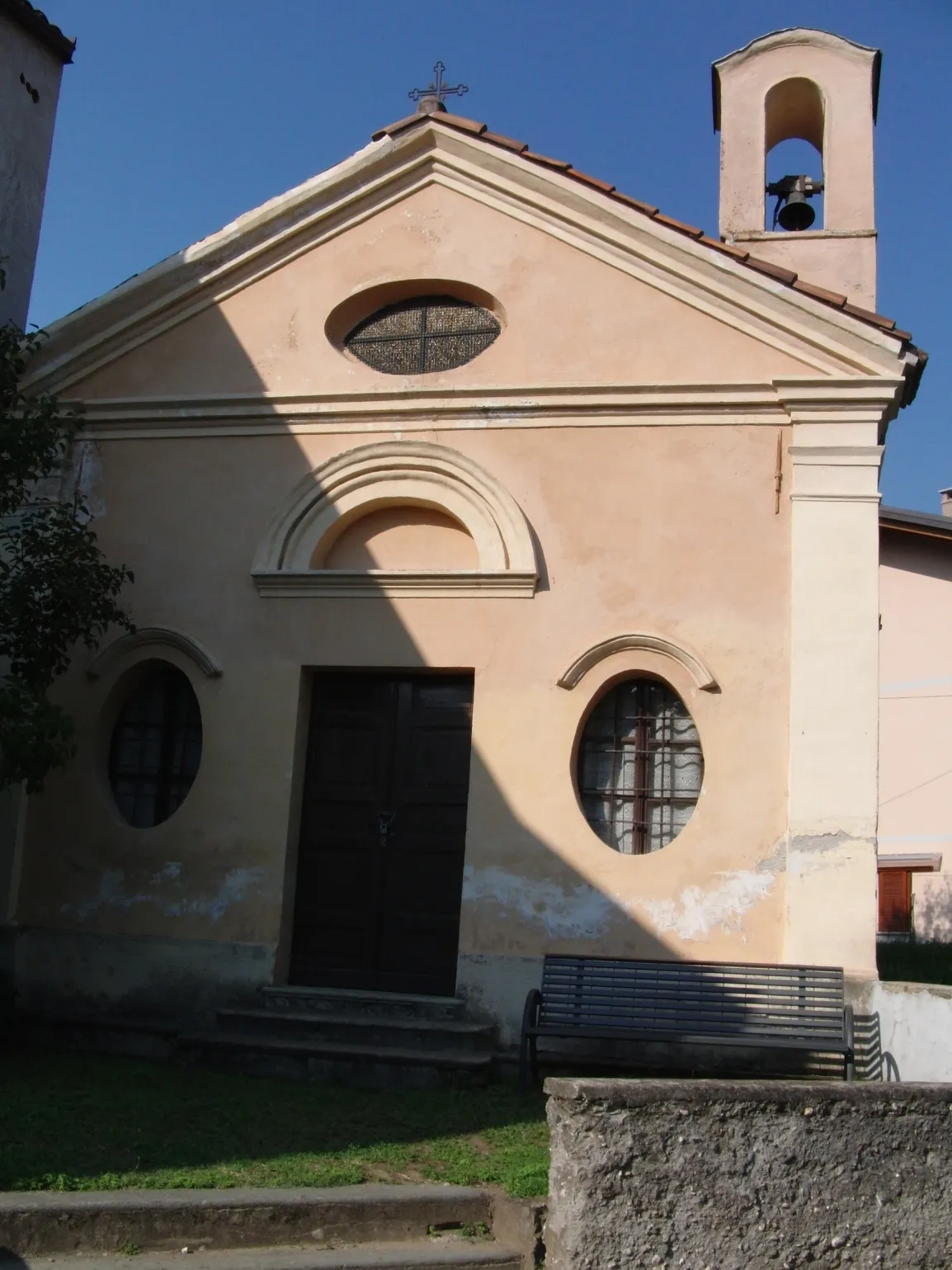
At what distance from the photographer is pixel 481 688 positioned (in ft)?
30.1

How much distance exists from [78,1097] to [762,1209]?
4.11 m

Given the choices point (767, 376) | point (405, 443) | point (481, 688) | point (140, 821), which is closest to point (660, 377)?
point (767, 376)

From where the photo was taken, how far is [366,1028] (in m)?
→ 8.37

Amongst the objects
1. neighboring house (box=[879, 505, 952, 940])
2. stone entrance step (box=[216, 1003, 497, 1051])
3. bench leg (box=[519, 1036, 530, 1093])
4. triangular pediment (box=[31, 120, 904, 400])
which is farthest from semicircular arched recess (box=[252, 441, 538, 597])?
neighboring house (box=[879, 505, 952, 940])

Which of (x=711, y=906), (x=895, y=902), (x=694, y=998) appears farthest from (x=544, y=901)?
(x=895, y=902)

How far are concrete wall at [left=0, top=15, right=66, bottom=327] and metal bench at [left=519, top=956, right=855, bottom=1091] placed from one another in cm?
703

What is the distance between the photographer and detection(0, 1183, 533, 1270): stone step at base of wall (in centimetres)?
508

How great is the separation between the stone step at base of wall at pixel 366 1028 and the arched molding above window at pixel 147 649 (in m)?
2.50

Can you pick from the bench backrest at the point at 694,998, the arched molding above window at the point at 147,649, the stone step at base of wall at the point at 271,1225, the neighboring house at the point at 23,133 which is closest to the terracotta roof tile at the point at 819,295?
the bench backrest at the point at 694,998

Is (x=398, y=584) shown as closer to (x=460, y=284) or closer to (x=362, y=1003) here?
(x=460, y=284)

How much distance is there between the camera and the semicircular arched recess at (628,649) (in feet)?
29.0

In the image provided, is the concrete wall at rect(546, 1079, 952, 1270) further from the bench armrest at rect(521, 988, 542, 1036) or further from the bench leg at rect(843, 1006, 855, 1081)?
the bench armrest at rect(521, 988, 542, 1036)

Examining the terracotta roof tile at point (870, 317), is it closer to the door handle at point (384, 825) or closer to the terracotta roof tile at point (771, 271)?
the terracotta roof tile at point (771, 271)

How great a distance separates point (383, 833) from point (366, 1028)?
152 cm
